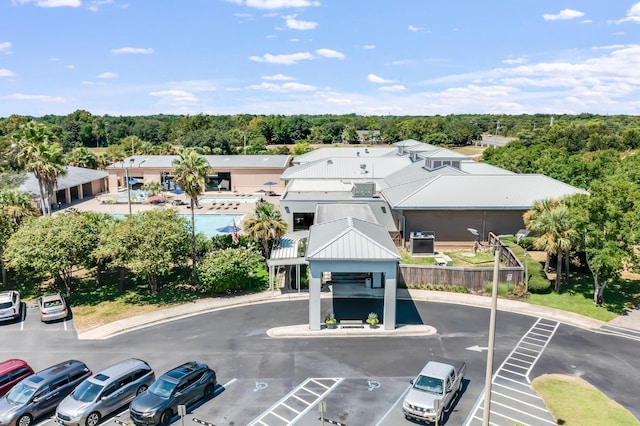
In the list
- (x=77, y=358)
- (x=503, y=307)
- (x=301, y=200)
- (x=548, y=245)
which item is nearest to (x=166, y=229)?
(x=77, y=358)

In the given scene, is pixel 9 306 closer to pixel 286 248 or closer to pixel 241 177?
pixel 286 248

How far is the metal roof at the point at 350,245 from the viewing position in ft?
90.6

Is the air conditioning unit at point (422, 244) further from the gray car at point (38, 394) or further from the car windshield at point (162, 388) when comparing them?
the gray car at point (38, 394)

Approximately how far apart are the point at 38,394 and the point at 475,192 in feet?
130

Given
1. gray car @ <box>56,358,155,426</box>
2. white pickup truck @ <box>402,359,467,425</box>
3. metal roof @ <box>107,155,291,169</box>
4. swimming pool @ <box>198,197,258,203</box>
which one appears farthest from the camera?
metal roof @ <box>107,155,291,169</box>

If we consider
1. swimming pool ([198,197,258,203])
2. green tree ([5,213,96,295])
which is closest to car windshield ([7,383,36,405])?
green tree ([5,213,96,295])

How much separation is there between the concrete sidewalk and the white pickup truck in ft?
24.1

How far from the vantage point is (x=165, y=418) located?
63.4 feet

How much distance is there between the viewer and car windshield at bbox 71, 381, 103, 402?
1958 centimetres

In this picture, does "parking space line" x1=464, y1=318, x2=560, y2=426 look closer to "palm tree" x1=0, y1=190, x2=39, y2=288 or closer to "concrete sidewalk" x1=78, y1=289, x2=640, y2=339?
"concrete sidewalk" x1=78, y1=289, x2=640, y2=339

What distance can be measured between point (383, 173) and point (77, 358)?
47.2 meters

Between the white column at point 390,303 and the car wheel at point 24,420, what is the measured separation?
60.7 ft

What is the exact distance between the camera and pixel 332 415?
781 inches

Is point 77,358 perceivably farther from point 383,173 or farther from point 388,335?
point 383,173
